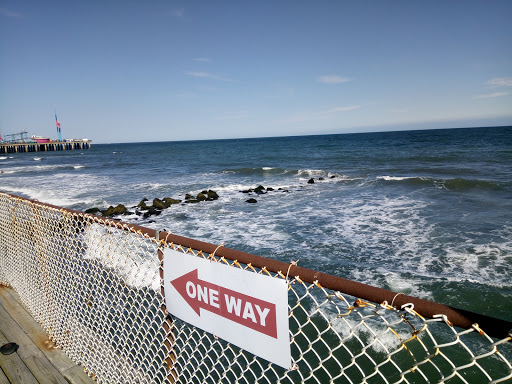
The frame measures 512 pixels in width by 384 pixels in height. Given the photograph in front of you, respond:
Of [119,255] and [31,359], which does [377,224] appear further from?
[31,359]

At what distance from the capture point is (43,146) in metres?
97.0

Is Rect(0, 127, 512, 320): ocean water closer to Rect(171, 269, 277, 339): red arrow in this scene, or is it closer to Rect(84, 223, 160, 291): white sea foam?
Rect(84, 223, 160, 291): white sea foam

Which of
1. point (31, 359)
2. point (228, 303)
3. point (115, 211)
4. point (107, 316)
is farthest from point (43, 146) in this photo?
point (228, 303)

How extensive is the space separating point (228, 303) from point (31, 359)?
10.2 feet

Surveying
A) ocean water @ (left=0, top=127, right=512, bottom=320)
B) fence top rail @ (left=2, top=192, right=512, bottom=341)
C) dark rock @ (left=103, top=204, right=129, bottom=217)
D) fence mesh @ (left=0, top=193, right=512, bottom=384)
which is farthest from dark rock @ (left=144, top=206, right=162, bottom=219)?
fence top rail @ (left=2, top=192, right=512, bottom=341)

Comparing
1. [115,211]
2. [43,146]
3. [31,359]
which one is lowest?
[115,211]

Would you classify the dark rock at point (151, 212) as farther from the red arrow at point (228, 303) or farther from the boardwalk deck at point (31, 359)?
the red arrow at point (228, 303)

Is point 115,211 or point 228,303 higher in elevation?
point 228,303

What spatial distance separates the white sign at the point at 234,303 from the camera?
1.58m

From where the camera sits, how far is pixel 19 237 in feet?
14.7

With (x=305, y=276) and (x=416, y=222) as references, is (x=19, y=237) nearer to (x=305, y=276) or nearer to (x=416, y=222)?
(x=305, y=276)

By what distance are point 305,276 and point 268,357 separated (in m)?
0.55

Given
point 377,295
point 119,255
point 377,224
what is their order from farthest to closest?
point 377,224 → point 119,255 → point 377,295

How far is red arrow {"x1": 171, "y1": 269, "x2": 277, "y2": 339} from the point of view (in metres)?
1.62
